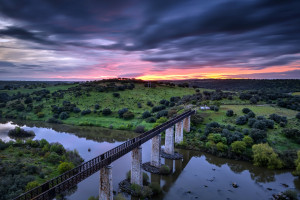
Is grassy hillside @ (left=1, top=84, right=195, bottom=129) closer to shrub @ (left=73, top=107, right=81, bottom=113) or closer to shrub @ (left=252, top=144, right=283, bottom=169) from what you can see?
shrub @ (left=73, top=107, right=81, bottom=113)

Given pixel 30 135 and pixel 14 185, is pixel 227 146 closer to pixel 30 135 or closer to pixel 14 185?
pixel 14 185

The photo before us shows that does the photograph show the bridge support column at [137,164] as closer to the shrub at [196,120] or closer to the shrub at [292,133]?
the shrub at [196,120]

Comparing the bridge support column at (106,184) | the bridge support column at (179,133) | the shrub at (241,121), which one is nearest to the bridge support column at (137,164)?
the bridge support column at (106,184)

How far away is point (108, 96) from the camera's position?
90.4 meters

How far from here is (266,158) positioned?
106 feet

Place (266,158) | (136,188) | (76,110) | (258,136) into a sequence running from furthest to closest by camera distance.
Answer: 1. (76,110)
2. (258,136)
3. (266,158)
4. (136,188)

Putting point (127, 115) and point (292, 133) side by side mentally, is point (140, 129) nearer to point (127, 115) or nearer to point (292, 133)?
point (127, 115)

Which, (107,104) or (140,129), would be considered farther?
(107,104)

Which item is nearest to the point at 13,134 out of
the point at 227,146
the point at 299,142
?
the point at 227,146

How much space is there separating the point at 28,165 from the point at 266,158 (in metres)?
39.6

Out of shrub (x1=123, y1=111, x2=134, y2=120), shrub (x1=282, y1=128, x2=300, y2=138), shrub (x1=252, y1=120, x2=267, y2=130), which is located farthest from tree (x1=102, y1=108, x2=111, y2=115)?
shrub (x1=282, y1=128, x2=300, y2=138)

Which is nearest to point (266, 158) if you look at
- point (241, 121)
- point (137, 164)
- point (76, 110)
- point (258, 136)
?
point (258, 136)

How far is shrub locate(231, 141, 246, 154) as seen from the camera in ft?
117

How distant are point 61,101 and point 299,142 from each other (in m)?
87.6
